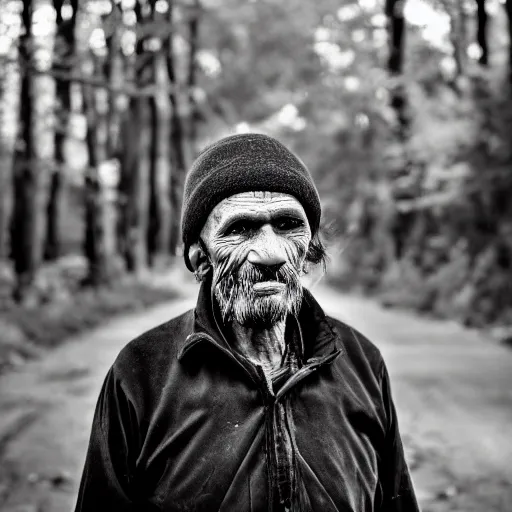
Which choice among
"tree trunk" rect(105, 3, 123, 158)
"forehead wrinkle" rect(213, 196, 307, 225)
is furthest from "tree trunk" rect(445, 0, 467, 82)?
"forehead wrinkle" rect(213, 196, 307, 225)

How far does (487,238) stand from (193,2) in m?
8.12

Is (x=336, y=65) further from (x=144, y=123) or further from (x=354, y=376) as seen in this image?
(x=354, y=376)

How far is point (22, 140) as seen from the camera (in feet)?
42.8

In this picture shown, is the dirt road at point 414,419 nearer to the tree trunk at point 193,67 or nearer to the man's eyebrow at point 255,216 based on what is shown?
the man's eyebrow at point 255,216

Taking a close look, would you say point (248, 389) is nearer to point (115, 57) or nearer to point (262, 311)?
point (262, 311)

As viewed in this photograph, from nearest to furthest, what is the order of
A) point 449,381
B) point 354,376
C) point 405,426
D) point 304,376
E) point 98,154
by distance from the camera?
point 304,376
point 354,376
point 405,426
point 449,381
point 98,154

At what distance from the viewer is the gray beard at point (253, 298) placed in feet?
6.50

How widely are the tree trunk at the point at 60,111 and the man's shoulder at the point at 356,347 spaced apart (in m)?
2.71

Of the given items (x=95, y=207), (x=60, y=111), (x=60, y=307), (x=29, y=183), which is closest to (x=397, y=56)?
(x=60, y=111)

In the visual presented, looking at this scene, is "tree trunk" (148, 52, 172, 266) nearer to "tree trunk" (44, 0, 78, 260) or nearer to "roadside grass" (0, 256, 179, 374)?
"tree trunk" (44, 0, 78, 260)

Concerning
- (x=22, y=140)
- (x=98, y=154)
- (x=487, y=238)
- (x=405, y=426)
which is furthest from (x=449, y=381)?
(x=98, y=154)

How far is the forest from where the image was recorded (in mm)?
5930

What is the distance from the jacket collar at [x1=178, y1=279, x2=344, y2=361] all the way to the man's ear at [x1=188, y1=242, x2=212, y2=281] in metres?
0.04

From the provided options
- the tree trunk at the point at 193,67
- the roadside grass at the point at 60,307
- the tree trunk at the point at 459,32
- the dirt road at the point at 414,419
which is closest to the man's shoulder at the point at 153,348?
the dirt road at the point at 414,419
